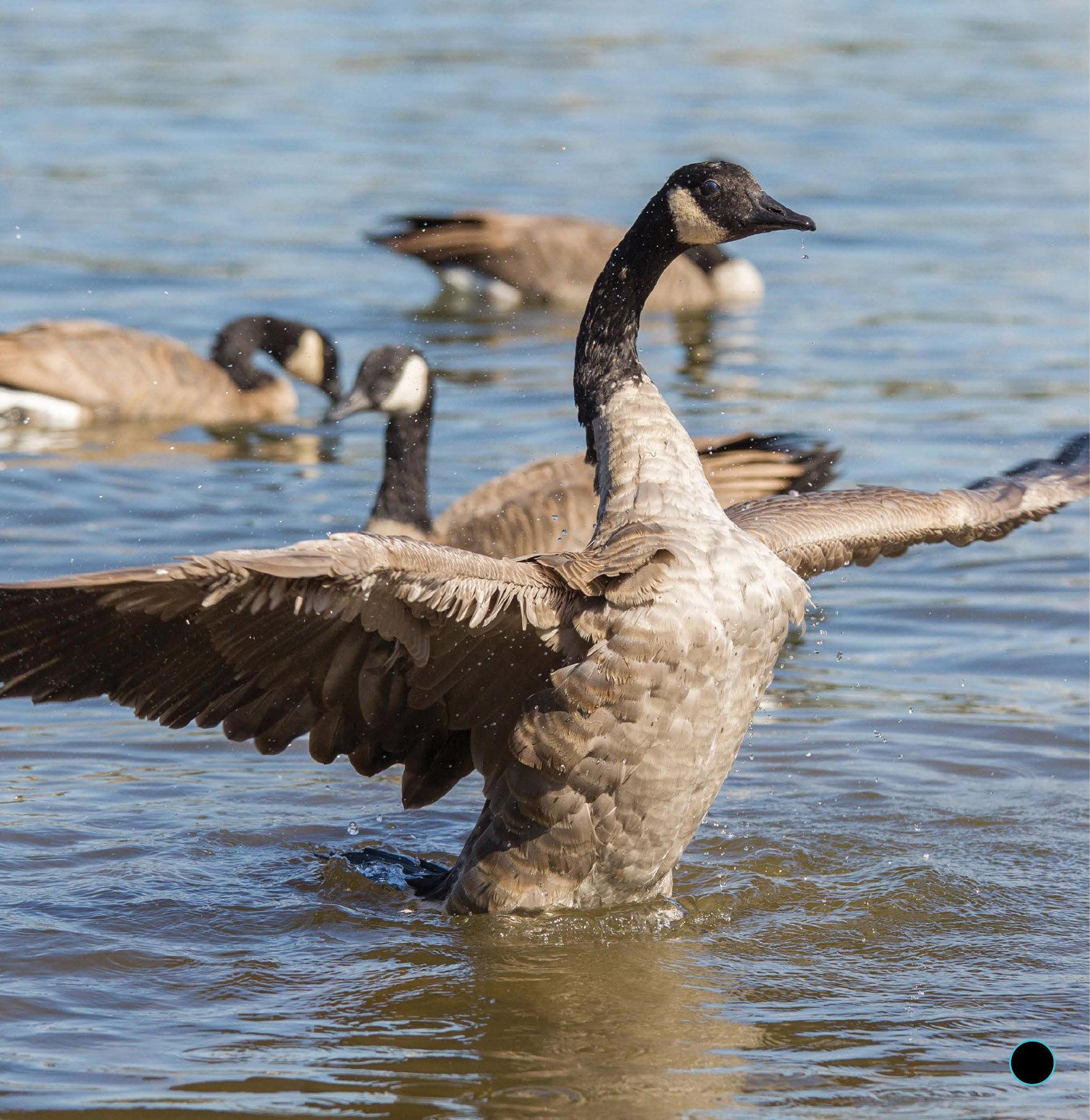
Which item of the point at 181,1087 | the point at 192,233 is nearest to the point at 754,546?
the point at 181,1087

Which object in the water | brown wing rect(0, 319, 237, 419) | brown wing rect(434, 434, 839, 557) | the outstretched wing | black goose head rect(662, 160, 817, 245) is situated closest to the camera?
the outstretched wing

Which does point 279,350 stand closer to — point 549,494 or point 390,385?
point 390,385

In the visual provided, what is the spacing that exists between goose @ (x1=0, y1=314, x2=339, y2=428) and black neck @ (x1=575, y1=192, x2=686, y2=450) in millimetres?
7388

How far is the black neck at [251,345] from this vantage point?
529 inches

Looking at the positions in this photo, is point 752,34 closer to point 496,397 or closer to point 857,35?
point 857,35

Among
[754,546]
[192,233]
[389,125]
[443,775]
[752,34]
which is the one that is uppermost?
[752,34]

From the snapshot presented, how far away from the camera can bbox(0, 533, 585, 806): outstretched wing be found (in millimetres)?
4844

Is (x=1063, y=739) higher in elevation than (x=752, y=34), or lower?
lower

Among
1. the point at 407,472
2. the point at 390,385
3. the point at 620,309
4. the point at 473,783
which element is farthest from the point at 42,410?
the point at 620,309

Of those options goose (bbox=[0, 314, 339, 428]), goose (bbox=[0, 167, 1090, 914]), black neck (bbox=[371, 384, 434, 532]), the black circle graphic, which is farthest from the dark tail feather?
goose (bbox=[0, 314, 339, 428])

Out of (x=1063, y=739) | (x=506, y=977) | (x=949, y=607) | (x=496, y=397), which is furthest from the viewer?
(x=496, y=397)

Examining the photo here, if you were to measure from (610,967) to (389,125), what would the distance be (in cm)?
1724

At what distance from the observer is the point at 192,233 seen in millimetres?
17125

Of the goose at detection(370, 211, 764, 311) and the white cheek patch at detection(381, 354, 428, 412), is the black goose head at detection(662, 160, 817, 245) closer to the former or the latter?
the white cheek patch at detection(381, 354, 428, 412)
